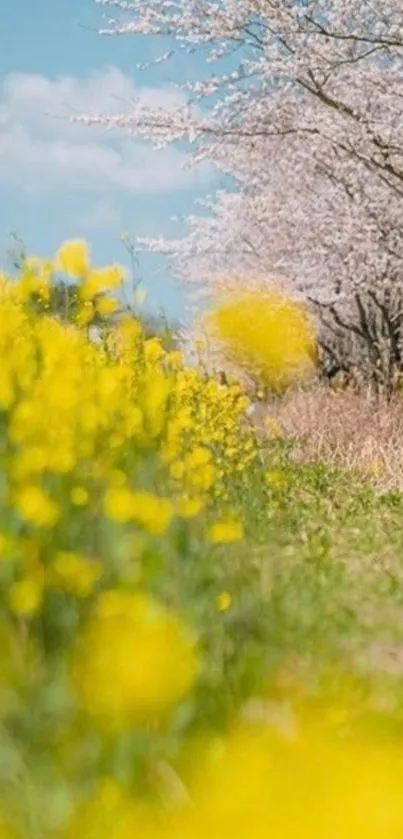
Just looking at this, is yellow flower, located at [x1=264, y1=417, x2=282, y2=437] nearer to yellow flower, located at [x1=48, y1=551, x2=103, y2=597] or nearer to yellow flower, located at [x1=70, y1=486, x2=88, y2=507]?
yellow flower, located at [x1=70, y1=486, x2=88, y2=507]

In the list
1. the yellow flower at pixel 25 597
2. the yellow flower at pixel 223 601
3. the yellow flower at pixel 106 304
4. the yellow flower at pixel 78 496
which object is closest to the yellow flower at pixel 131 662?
the yellow flower at pixel 25 597

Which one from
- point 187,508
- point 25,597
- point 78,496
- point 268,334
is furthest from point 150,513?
point 268,334

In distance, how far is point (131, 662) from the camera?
222 centimetres

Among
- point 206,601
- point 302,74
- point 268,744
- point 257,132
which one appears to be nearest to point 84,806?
point 206,601

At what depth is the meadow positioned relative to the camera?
1081 millimetres

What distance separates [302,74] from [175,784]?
9.14m

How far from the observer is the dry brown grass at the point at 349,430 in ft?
Result: 38.3

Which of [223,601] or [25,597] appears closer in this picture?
[25,597]

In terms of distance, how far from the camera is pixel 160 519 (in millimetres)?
3043

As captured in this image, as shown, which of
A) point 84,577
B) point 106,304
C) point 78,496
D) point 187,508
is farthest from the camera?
point 106,304

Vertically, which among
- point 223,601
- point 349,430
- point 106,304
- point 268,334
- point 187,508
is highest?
point 268,334

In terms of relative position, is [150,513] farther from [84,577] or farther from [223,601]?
[223,601]

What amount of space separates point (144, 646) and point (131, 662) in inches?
1.8

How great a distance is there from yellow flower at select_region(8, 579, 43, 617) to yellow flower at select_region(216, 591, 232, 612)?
2.50 feet
